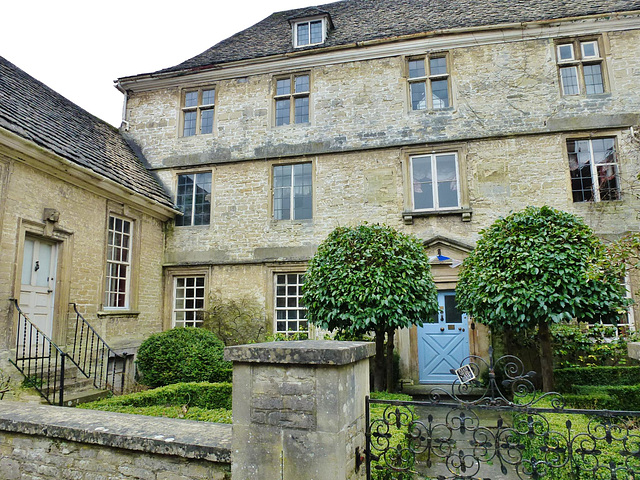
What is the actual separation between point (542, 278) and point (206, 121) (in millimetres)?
9979

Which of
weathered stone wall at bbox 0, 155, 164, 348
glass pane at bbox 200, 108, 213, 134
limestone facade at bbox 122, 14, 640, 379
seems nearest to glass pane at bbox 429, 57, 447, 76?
limestone facade at bbox 122, 14, 640, 379

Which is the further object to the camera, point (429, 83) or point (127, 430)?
point (429, 83)

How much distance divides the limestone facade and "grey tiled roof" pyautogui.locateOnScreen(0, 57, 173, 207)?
3.10 feet

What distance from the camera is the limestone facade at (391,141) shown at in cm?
1057

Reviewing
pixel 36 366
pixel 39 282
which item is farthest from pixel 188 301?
pixel 36 366

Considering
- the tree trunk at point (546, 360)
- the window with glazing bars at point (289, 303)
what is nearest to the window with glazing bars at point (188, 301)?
the window with glazing bars at point (289, 303)

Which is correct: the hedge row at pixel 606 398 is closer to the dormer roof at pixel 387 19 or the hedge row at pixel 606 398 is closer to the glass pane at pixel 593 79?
the glass pane at pixel 593 79

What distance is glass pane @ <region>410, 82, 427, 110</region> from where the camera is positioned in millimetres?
11648

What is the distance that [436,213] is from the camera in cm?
1084

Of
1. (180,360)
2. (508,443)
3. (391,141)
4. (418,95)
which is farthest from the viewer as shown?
(418,95)

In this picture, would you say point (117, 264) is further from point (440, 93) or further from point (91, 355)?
point (440, 93)

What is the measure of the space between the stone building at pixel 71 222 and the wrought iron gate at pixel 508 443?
22.7 feet

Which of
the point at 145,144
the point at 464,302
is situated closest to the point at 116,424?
the point at 464,302

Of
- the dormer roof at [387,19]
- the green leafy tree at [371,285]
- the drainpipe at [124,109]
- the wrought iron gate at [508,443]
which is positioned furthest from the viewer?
the drainpipe at [124,109]
